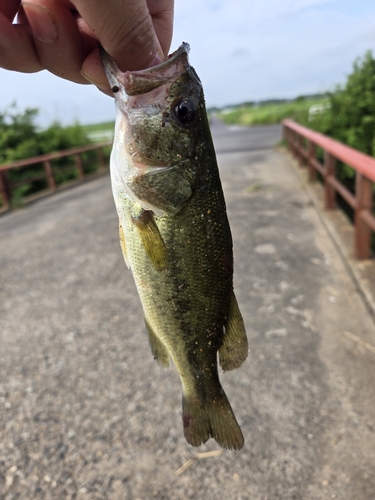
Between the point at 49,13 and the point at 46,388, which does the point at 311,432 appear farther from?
the point at 49,13

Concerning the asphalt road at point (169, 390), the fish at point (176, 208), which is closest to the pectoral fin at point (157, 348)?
the fish at point (176, 208)

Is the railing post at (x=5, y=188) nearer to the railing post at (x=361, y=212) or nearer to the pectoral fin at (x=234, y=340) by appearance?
the railing post at (x=361, y=212)

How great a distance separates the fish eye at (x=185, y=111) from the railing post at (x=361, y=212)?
11.6 ft

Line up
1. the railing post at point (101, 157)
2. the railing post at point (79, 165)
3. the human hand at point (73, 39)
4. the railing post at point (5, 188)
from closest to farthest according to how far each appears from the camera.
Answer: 1. the human hand at point (73, 39)
2. the railing post at point (5, 188)
3. the railing post at point (79, 165)
4. the railing post at point (101, 157)

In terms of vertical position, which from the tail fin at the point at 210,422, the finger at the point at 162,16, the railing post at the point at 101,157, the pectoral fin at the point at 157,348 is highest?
the finger at the point at 162,16

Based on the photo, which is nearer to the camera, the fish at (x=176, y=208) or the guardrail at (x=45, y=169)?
the fish at (x=176, y=208)

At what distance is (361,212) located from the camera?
464cm

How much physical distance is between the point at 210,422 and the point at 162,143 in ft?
3.59

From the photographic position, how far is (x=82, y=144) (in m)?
15.1

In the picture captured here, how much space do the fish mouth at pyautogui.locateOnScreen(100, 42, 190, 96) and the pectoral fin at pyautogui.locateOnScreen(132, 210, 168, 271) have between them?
0.41 m

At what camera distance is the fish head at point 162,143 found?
55.7 inches

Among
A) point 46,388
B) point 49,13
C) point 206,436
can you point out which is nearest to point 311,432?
point 206,436

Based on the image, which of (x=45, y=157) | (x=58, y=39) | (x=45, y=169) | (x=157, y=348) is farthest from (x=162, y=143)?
(x=45, y=169)

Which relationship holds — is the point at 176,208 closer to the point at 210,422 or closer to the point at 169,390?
the point at 210,422
